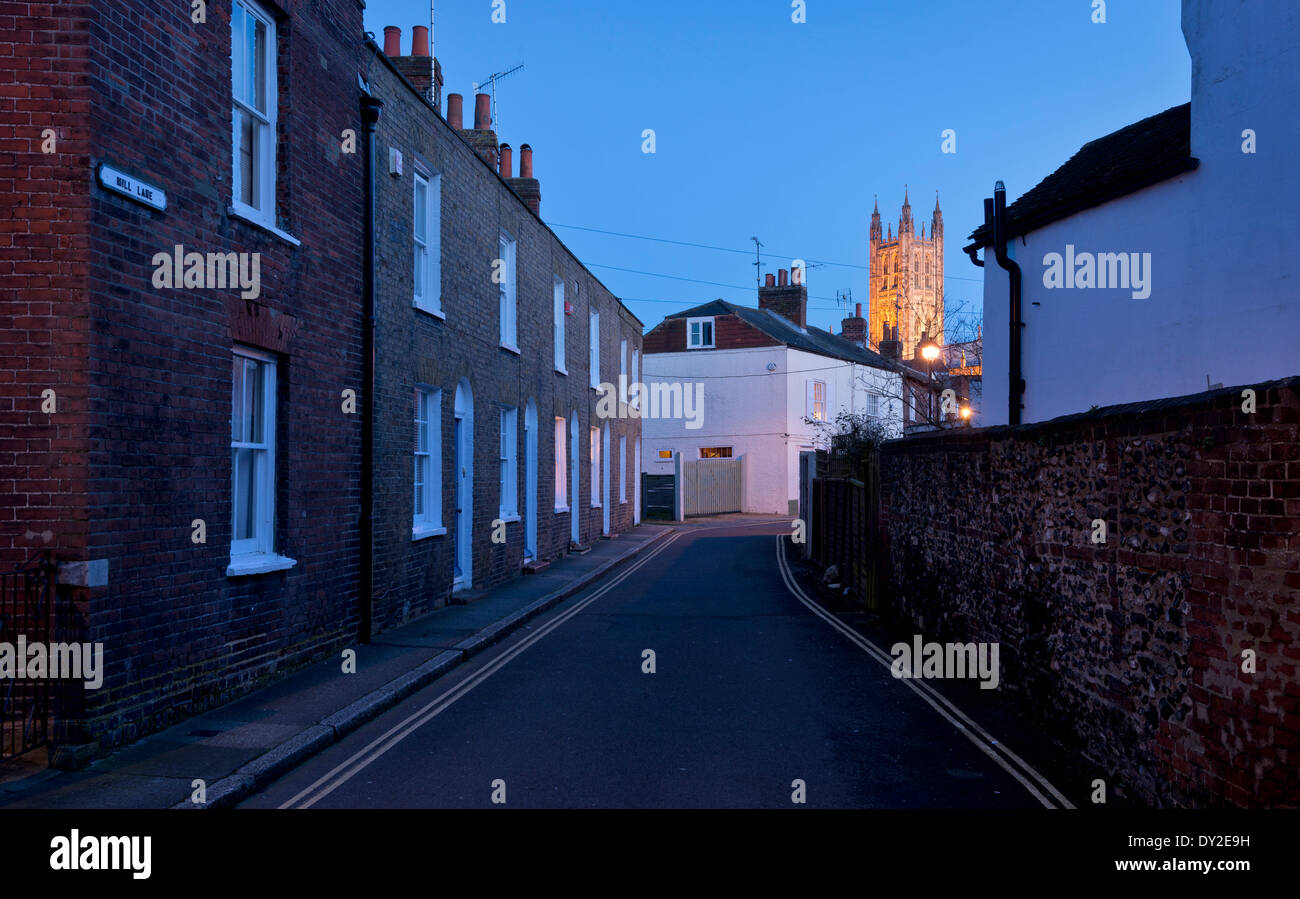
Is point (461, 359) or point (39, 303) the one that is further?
point (461, 359)

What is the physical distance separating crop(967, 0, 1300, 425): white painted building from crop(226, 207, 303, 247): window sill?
11.5 meters

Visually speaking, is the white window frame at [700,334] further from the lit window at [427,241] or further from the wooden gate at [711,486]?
the lit window at [427,241]

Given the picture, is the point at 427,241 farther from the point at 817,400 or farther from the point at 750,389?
the point at 817,400

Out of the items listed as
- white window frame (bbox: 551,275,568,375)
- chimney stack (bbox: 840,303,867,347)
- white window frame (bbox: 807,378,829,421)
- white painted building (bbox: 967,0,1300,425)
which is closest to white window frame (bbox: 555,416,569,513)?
white window frame (bbox: 551,275,568,375)

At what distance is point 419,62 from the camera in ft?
47.5

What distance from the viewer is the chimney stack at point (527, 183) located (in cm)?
2138

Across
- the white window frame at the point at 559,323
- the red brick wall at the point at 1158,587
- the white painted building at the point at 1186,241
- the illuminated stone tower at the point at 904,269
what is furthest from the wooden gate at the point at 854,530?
the illuminated stone tower at the point at 904,269

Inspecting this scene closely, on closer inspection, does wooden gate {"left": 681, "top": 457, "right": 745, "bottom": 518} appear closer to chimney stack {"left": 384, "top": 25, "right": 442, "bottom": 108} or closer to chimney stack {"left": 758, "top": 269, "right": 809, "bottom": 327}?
chimney stack {"left": 758, "top": 269, "right": 809, "bottom": 327}

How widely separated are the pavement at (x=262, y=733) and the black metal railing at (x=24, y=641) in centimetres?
30

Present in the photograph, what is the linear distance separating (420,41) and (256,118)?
6729 millimetres

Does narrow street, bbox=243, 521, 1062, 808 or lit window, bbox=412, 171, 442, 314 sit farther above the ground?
lit window, bbox=412, 171, 442, 314

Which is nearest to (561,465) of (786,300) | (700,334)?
(700,334)

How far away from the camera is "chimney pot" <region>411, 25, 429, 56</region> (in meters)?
14.7

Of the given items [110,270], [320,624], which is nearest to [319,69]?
[110,270]
